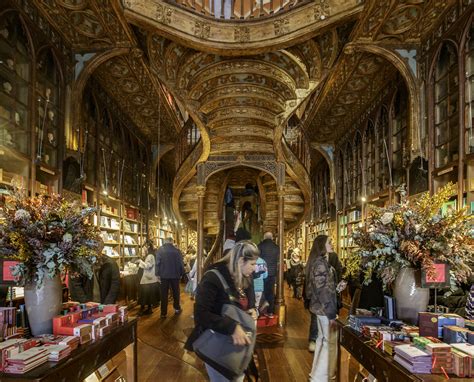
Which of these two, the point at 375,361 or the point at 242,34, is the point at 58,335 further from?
the point at 242,34

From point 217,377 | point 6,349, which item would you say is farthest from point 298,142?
point 6,349

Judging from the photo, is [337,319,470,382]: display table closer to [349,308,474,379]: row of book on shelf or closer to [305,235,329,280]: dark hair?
[349,308,474,379]: row of book on shelf

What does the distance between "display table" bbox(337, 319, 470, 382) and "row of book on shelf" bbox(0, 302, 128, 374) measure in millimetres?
1743

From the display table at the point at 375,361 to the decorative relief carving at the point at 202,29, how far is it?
15.4 ft

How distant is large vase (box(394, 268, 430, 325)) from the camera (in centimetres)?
319

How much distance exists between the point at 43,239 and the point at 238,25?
4.85 m

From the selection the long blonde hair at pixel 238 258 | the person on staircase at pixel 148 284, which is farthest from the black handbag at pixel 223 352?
the person on staircase at pixel 148 284

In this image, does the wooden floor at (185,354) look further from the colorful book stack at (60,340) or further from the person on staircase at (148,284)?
the colorful book stack at (60,340)

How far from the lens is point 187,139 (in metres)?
9.85

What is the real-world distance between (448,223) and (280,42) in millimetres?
4298

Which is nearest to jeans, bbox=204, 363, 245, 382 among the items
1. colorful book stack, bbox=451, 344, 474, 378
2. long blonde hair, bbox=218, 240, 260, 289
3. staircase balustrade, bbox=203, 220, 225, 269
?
long blonde hair, bbox=218, 240, 260, 289

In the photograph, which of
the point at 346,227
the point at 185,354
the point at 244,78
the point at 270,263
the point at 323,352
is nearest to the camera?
the point at 323,352

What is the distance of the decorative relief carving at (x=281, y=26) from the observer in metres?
6.52

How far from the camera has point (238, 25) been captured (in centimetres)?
675
